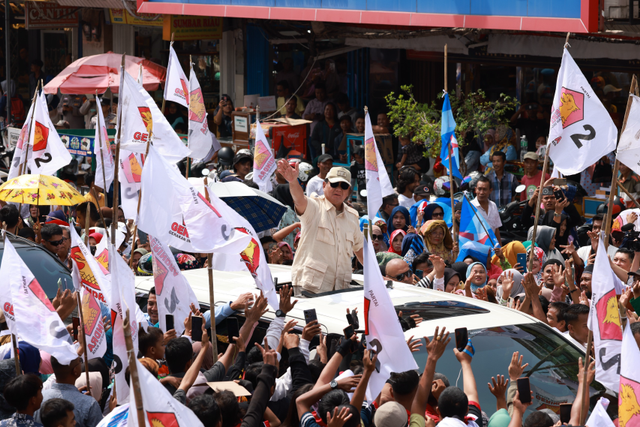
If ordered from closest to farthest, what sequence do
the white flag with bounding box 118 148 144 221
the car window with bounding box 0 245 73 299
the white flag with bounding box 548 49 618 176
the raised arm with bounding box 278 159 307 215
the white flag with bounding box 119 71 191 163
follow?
the raised arm with bounding box 278 159 307 215 → the white flag with bounding box 548 49 618 176 → the car window with bounding box 0 245 73 299 → the white flag with bounding box 119 71 191 163 → the white flag with bounding box 118 148 144 221

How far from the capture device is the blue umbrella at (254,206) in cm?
948

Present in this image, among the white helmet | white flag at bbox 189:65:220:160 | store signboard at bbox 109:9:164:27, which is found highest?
store signboard at bbox 109:9:164:27

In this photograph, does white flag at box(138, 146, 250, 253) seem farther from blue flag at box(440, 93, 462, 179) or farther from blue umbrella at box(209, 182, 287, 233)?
blue flag at box(440, 93, 462, 179)

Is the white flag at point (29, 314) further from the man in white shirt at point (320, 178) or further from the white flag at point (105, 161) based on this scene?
the man in white shirt at point (320, 178)

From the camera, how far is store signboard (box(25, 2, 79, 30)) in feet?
62.1

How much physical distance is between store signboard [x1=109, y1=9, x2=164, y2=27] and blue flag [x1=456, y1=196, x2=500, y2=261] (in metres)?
10.5

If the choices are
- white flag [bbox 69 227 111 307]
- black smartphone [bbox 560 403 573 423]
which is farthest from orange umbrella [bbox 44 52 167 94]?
black smartphone [bbox 560 403 573 423]

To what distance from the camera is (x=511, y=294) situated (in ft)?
23.8

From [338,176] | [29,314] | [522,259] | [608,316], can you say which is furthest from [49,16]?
[608,316]

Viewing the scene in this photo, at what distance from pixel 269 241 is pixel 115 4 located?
10470mm

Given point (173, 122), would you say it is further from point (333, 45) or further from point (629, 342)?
point (629, 342)

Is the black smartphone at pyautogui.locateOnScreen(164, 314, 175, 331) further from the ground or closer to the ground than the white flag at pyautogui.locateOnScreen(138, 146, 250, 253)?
closer to the ground

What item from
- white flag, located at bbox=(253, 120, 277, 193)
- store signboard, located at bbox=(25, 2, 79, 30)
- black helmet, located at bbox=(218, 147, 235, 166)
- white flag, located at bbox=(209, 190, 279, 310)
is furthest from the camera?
store signboard, located at bbox=(25, 2, 79, 30)

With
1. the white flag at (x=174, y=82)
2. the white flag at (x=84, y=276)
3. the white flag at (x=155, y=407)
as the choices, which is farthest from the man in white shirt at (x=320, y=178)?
the white flag at (x=155, y=407)
